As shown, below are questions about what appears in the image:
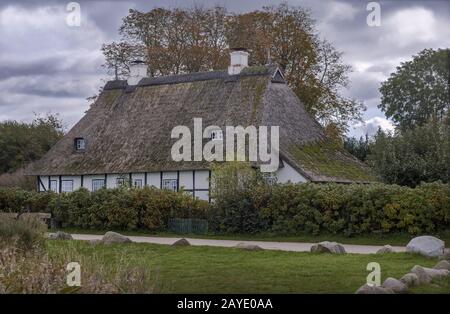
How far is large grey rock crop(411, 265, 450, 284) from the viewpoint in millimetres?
12766

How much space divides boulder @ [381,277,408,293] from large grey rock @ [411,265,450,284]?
34.1 inches

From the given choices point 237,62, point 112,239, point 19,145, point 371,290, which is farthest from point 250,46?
point 371,290

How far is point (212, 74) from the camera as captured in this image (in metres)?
40.5

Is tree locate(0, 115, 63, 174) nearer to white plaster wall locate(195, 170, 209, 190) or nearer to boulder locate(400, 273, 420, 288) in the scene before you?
white plaster wall locate(195, 170, 209, 190)

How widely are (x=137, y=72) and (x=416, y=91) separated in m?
21.9

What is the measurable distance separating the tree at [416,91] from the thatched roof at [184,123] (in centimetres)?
1712

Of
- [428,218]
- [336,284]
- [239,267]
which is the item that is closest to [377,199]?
[428,218]

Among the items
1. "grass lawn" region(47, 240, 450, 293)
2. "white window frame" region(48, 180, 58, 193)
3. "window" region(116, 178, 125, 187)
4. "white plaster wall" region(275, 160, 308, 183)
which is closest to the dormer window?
"white window frame" region(48, 180, 58, 193)

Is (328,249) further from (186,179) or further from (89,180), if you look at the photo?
(89,180)

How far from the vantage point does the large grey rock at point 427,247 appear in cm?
1711

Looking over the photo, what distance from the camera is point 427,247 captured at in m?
17.3

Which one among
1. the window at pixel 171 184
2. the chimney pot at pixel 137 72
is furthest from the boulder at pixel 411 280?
the chimney pot at pixel 137 72

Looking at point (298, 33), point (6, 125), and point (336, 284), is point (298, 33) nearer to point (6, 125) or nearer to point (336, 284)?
point (6, 125)
